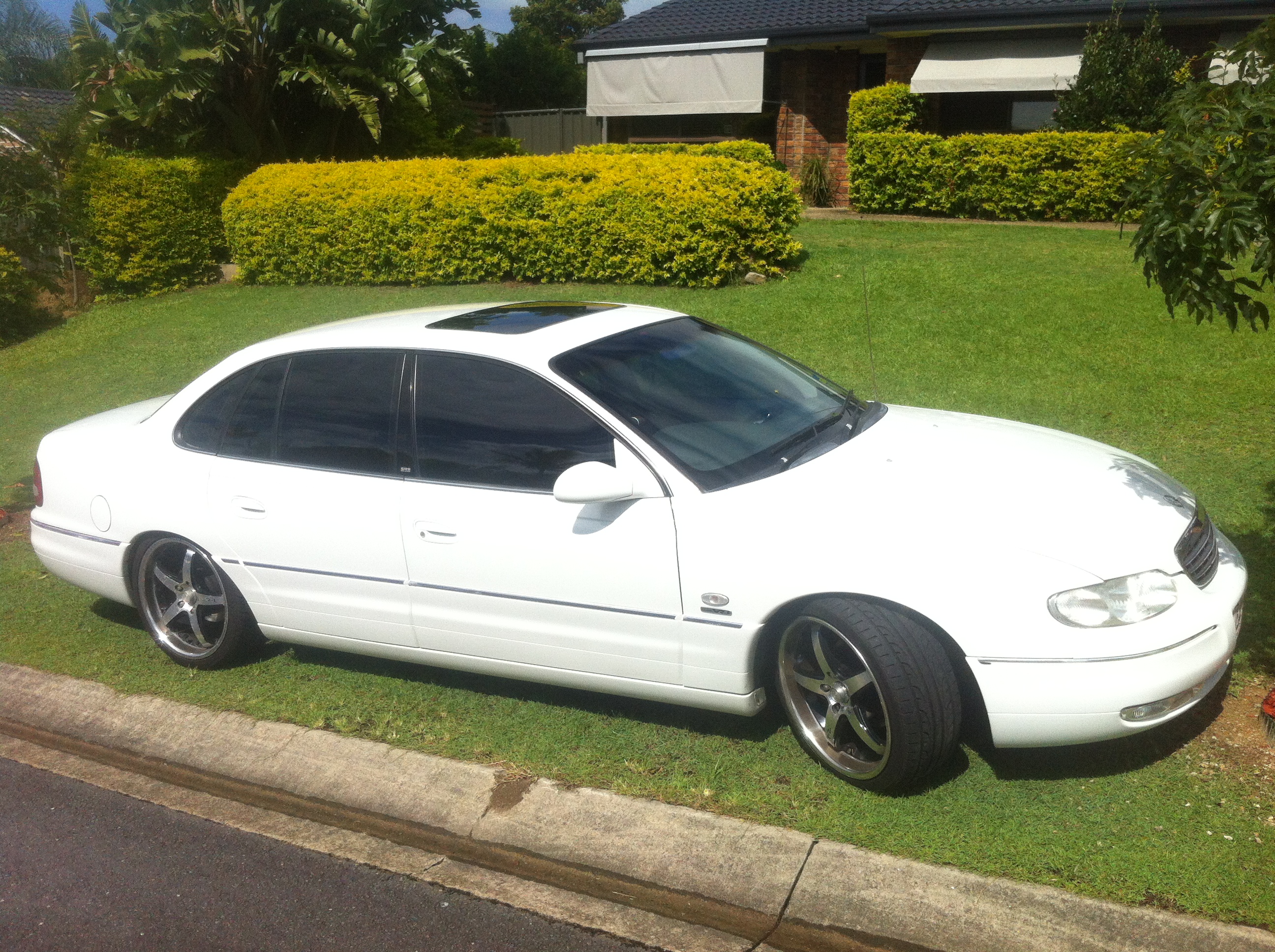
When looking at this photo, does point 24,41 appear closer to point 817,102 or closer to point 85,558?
point 817,102

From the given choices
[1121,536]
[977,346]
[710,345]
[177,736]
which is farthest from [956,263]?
[177,736]

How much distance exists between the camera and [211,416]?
5371 millimetres

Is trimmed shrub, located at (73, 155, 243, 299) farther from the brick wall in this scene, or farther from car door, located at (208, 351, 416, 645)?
car door, located at (208, 351, 416, 645)

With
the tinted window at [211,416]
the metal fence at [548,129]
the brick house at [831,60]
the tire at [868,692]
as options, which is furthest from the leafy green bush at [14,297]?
the metal fence at [548,129]

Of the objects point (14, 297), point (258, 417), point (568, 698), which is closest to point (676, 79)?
point (14, 297)

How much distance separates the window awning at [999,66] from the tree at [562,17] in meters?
40.3

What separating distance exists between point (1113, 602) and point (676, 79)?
19.7m

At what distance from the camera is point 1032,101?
60.1 feet

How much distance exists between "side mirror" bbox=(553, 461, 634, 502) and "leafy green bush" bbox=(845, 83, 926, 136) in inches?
554

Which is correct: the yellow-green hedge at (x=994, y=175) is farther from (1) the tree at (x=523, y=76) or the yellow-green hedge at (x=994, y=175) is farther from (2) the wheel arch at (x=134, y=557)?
(1) the tree at (x=523, y=76)

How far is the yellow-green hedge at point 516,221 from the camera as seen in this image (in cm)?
1148

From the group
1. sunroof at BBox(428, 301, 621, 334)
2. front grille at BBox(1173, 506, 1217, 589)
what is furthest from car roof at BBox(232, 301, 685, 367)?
front grille at BBox(1173, 506, 1217, 589)

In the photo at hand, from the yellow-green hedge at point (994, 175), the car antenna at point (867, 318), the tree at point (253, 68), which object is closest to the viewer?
the car antenna at point (867, 318)

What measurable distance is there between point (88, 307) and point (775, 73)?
12.3 m
